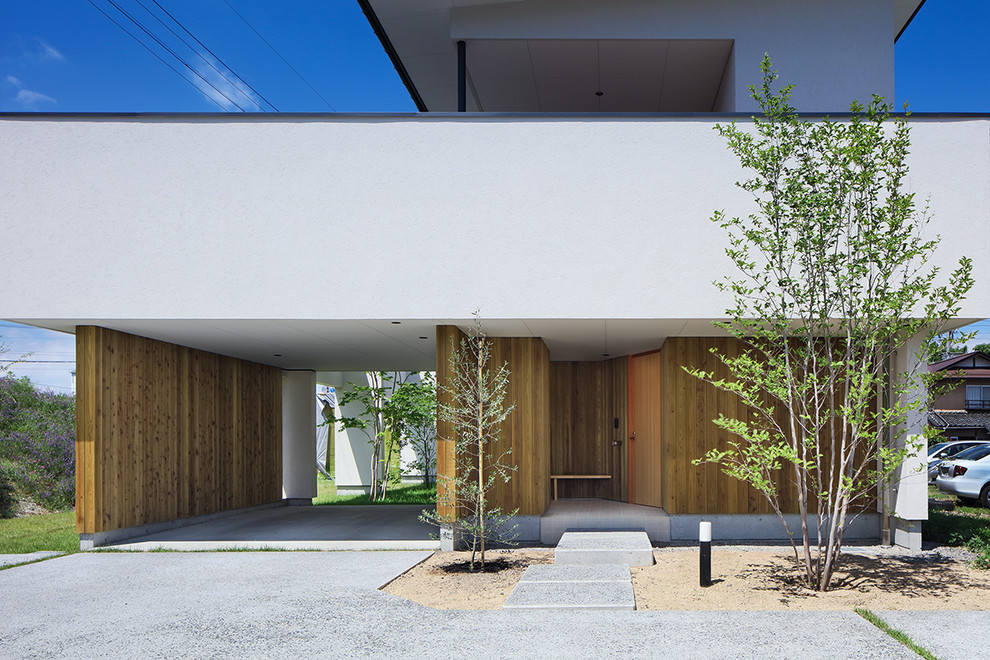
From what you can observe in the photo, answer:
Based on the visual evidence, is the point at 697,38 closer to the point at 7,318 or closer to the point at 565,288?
the point at 565,288

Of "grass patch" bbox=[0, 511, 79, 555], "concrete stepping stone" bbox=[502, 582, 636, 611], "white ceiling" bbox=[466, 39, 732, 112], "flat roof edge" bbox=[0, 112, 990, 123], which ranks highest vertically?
"white ceiling" bbox=[466, 39, 732, 112]

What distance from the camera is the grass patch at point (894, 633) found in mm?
5008

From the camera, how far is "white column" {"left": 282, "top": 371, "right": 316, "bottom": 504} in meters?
16.7

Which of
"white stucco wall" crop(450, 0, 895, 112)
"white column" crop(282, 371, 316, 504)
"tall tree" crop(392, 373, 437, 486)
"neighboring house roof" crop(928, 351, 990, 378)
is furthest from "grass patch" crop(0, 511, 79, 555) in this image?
"neighboring house roof" crop(928, 351, 990, 378)

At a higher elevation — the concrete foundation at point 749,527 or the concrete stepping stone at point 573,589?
the concrete stepping stone at point 573,589

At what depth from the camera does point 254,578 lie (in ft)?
25.7

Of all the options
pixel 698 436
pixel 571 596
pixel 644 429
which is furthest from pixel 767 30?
pixel 571 596

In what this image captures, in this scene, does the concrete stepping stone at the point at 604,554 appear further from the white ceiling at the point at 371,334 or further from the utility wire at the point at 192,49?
the utility wire at the point at 192,49

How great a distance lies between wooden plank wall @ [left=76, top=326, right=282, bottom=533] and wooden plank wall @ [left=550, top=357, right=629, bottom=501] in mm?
5765

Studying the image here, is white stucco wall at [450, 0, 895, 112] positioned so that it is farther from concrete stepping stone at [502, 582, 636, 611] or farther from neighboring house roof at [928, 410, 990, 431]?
neighboring house roof at [928, 410, 990, 431]

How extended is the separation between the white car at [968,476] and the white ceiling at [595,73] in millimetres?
8163

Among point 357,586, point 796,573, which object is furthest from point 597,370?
point 357,586

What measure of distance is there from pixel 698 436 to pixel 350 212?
5499 millimetres

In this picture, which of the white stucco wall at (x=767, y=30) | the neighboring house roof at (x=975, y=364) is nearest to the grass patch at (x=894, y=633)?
the white stucco wall at (x=767, y=30)
